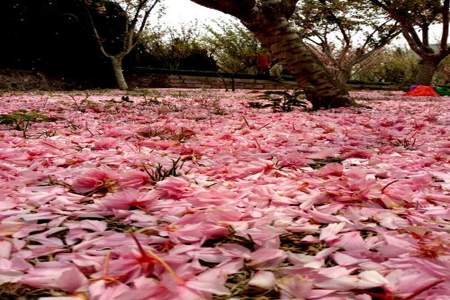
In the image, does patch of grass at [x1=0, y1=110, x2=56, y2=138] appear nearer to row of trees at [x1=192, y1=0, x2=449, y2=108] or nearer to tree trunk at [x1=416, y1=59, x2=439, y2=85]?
row of trees at [x1=192, y1=0, x2=449, y2=108]

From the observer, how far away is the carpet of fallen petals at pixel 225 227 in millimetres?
875

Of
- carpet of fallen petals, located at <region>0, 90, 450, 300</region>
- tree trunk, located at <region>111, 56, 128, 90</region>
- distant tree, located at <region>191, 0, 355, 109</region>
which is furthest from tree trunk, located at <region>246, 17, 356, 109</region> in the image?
tree trunk, located at <region>111, 56, 128, 90</region>

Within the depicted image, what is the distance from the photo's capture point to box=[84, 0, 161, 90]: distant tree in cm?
1894

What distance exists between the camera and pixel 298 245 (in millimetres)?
1190

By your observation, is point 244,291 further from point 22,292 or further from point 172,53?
point 172,53

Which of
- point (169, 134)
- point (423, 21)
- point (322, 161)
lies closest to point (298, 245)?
point (322, 161)

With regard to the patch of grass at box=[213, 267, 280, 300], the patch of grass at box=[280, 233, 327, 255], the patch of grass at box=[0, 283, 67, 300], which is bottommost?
the patch of grass at box=[280, 233, 327, 255]

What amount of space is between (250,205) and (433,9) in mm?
22235

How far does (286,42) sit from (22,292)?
5.90 m

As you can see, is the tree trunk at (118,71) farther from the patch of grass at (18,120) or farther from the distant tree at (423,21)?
the patch of grass at (18,120)

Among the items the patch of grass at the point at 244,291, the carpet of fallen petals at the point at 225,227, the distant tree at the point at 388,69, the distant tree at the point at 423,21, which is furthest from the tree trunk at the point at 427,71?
the patch of grass at the point at 244,291

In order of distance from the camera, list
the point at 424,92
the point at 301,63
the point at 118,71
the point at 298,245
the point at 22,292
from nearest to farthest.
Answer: the point at 22,292 → the point at 298,245 → the point at 301,63 → the point at 424,92 → the point at 118,71

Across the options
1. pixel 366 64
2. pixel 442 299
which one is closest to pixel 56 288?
pixel 442 299

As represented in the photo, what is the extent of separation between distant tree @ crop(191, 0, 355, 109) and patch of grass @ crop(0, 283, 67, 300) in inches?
218
